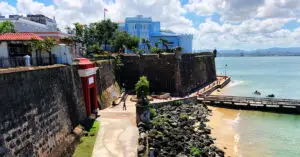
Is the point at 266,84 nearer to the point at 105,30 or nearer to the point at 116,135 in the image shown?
the point at 105,30

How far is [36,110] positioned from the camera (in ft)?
38.4

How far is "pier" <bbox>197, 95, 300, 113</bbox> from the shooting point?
97.6 ft

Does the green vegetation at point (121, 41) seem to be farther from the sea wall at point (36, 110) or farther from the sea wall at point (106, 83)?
the sea wall at point (36, 110)

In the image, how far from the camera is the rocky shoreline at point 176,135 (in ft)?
51.9

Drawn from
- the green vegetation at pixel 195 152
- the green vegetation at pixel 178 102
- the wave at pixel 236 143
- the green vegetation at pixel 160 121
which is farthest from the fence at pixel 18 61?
the green vegetation at pixel 178 102

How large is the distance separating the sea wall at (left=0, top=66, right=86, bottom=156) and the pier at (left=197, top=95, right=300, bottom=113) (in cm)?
2015

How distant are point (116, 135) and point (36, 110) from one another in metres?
5.97

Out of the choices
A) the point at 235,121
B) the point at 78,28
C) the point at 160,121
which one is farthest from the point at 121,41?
the point at 160,121

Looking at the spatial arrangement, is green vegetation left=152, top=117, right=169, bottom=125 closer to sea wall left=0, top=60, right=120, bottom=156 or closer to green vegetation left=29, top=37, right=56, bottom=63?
sea wall left=0, top=60, right=120, bottom=156

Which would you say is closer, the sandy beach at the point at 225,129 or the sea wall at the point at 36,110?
the sea wall at the point at 36,110

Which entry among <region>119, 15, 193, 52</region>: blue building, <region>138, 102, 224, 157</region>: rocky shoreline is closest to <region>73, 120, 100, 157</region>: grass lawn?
<region>138, 102, 224, 157</region>: rocky shoreline

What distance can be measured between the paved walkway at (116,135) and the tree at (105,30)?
91.9 ft

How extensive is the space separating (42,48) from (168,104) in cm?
1568

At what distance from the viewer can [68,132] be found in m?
14.9
